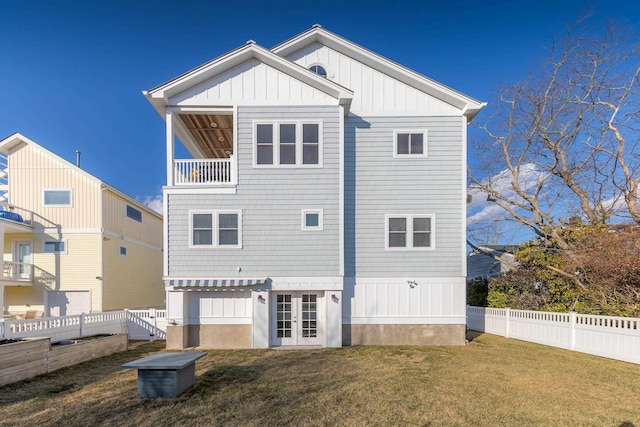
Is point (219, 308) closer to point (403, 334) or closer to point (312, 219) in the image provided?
point (312, 219)

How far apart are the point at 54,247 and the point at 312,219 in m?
12.3

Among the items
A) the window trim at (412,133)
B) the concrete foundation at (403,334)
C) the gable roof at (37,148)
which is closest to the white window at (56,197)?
the gable roof at (37,148)

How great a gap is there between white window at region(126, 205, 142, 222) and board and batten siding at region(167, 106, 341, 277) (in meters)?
8.32

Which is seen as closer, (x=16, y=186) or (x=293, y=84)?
(x=293, y=84)

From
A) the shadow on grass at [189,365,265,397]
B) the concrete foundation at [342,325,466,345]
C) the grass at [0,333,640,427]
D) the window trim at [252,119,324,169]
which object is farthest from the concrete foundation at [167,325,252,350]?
the window trim at [252,119,324,169]

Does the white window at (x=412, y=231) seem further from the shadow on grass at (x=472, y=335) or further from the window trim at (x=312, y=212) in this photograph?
the shadow on grass at (x=472, y=335)

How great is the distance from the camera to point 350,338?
983 centimetres

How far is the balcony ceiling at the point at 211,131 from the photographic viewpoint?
10.9m

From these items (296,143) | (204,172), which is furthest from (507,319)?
(204,172)

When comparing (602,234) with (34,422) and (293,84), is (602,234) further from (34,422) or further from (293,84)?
(34,422)

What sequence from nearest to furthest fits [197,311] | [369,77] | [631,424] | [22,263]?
[631,424] → [197,311] → [369,77] → [22,263]

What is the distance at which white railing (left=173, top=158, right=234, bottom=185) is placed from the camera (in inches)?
387

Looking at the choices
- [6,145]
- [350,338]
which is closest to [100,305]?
[6,145]

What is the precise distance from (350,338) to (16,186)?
634 inches
